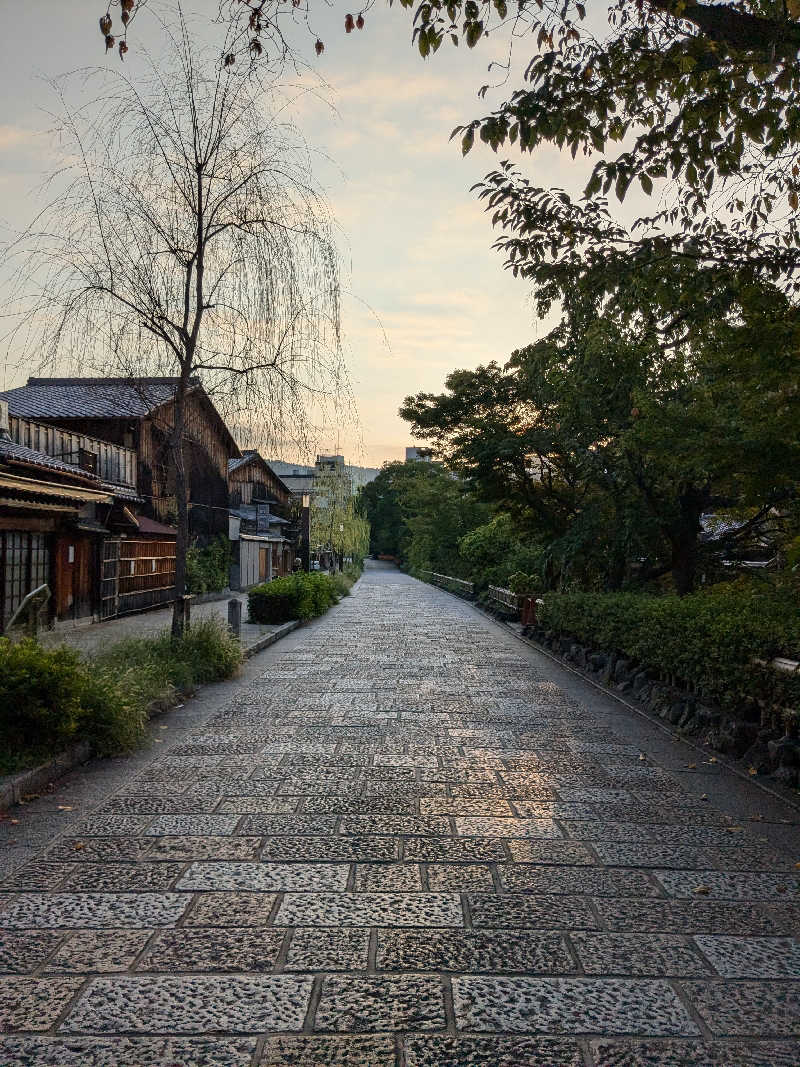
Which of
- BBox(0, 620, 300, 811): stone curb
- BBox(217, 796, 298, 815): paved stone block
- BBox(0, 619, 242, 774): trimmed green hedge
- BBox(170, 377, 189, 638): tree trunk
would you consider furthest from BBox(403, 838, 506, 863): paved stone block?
Answer: BBox(170, 377, 189, 638): tree trunk

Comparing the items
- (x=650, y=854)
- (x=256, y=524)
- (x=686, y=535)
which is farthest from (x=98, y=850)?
(x=256, y=524)

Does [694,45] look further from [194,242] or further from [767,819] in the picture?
[194,242]

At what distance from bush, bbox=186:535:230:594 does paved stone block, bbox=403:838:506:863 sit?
22299mm

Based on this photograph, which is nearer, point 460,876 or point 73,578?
point 460,876

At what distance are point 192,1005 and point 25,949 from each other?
36.4 inches

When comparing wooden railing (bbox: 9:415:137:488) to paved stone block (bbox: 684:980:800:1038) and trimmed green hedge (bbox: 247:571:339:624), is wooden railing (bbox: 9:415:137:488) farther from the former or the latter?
paved stone block (bbox: 684:980:800:1038)

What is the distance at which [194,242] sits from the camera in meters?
11.0

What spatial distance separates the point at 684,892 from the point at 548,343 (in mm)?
7001

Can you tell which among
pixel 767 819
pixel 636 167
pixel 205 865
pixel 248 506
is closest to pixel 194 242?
pixel 636 167

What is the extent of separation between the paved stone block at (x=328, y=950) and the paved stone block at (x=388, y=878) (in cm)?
51

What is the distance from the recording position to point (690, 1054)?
2693 mm

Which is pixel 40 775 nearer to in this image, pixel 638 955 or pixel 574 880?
pixel 574 880

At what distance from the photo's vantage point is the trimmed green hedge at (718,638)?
6.80 metres

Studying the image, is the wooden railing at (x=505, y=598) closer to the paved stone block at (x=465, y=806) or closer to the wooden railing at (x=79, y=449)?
the wooden railing at (x=79, y=449)
